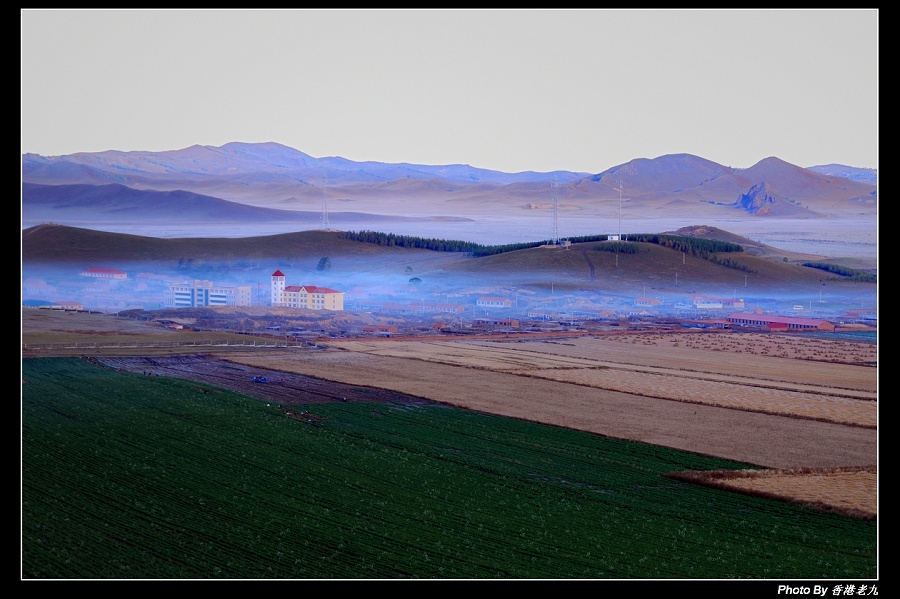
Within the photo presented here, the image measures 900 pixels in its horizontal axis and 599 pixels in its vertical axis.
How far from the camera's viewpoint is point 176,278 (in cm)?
2638

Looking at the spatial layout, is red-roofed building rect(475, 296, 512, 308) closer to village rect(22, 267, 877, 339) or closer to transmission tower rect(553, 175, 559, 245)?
village rect(22, 267, 877, 339)

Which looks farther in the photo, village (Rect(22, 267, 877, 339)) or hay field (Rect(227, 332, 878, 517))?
village (Rect(22, 267, 877, 339))

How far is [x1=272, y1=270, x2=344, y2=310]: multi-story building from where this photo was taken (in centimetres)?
2559

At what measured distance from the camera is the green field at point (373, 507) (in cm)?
793

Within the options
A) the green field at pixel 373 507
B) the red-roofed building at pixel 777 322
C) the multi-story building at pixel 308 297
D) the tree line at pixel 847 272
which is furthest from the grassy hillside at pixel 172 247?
the tree line at pixel 847 272

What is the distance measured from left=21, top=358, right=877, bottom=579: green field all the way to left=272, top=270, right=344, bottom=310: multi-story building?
495 inches

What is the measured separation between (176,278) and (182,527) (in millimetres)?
18938

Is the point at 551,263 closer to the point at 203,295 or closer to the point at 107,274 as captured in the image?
the point at 203,295

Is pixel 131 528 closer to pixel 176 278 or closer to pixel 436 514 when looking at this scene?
pixel 436 514

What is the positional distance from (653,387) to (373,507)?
8.81m

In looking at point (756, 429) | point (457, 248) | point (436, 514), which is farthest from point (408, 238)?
point (436, 514)

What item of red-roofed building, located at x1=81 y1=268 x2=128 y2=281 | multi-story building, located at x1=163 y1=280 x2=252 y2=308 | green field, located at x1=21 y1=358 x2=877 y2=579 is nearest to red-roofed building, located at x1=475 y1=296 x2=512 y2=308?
multi-story building, located at x1=163 y1=280 x2=252 y2=308

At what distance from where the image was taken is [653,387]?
54.9ft

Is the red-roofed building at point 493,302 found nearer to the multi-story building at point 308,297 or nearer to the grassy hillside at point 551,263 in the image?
the grassy hillside at point 551,263
